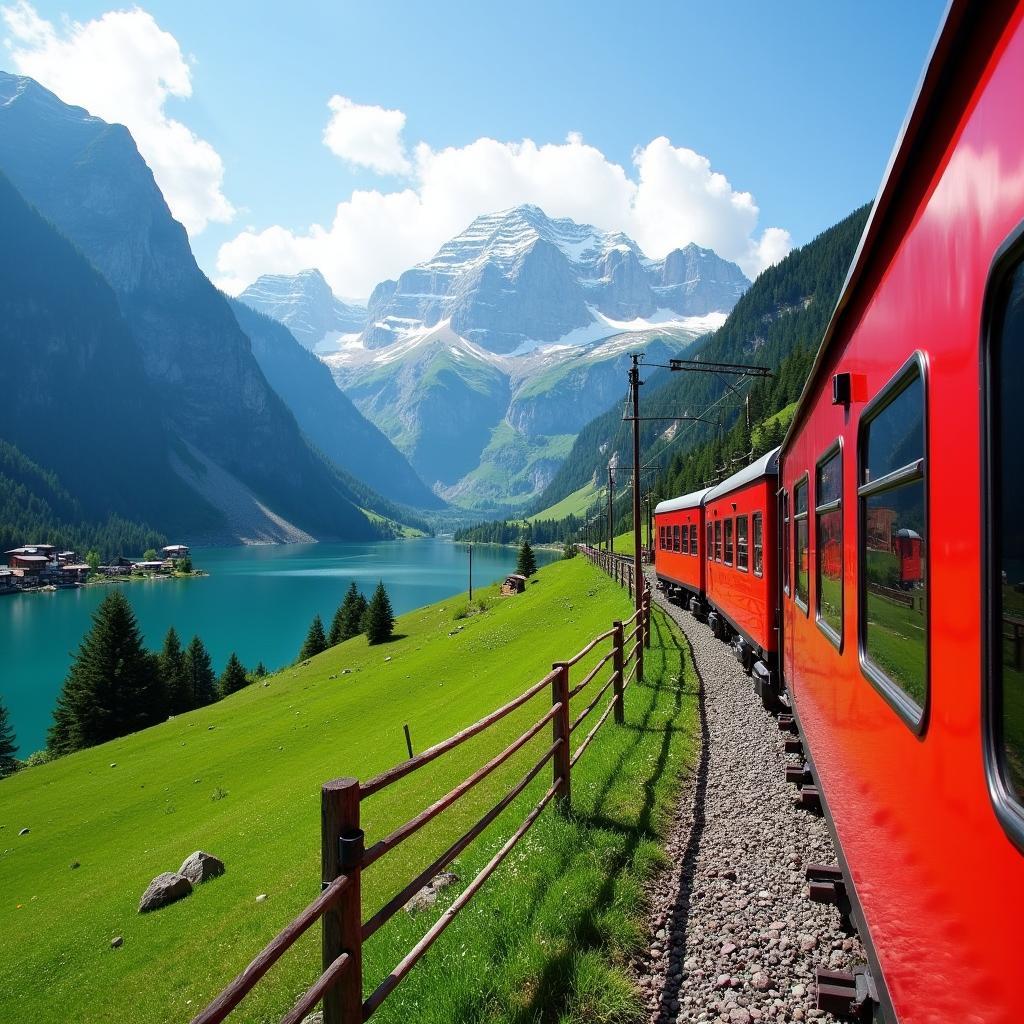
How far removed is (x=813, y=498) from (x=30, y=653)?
8176 cm

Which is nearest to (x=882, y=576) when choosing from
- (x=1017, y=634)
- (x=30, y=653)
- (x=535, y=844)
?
(x=1017, y=634)

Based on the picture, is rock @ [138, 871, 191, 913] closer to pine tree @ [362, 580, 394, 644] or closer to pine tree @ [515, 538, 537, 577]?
pine tree @ [362, 580, 394, 644]

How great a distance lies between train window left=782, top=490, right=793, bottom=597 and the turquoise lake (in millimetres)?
48477

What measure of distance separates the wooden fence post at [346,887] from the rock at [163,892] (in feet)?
37.2

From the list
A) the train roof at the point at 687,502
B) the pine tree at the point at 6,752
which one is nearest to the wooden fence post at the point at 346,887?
the train roof at the point at 687,502

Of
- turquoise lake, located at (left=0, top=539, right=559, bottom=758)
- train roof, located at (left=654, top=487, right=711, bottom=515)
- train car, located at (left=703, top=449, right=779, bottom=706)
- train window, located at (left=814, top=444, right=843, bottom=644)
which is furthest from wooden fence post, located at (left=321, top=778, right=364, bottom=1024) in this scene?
turquoise lake, located at (left=0, top=539, right=559, bottom=758)

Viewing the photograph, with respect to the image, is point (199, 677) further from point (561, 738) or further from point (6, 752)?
point (561, 738)

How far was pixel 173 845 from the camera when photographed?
55.4 ft

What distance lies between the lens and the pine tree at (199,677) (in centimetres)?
5047

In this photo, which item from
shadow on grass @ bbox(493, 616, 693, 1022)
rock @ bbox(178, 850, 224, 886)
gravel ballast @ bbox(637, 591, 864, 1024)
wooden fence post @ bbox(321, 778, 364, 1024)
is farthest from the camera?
rock @ bbox(178, 850, 224, 886)

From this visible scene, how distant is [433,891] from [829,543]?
457cm

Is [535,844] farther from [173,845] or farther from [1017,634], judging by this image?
[173,845]

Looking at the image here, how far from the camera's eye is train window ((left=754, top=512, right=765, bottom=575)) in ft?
35.8

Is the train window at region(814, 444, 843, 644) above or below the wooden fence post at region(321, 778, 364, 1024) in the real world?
above
